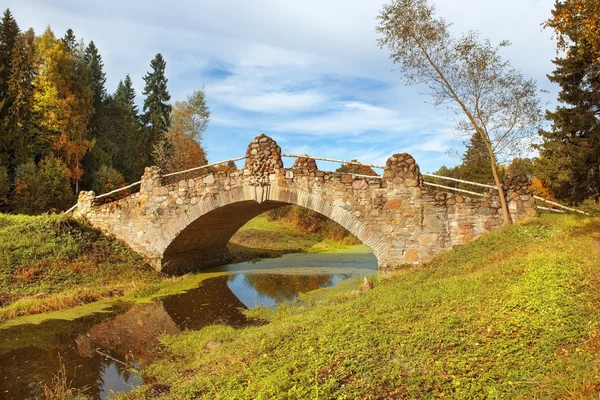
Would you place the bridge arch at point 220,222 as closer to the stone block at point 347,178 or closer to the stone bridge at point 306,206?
the stone bridge at point 306,206

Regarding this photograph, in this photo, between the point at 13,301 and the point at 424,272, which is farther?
the point at 13,301

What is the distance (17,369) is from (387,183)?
9016 millimetres

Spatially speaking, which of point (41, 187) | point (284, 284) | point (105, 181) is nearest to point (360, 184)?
point (284, 284)

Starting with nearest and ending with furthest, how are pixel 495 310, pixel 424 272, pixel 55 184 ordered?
pixel 495 310 → pixel 424 272 → pixel 55 184

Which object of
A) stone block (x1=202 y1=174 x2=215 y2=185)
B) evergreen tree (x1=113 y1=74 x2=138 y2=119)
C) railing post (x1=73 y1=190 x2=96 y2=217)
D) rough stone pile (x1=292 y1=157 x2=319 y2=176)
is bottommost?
railing post (x1=73 y1=190 x2=96 y2=217)

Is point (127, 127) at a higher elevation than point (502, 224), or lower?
higher

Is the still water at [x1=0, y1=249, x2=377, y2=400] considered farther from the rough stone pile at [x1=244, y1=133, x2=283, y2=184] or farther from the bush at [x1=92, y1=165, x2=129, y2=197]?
the bush at [x1=92, y1=165, x2=129, y2=197]

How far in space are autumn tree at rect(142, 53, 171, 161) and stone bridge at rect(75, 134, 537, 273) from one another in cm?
2667

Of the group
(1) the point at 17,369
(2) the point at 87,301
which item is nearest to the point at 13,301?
(2) the point at 87,301

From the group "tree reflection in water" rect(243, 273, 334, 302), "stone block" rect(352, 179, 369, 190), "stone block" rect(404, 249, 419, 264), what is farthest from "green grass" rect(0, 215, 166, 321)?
"stone block" rect(404, 249, 419, 264)

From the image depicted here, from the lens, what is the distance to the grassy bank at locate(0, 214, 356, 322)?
11141mm

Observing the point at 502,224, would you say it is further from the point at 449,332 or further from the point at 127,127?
the point at 127,127

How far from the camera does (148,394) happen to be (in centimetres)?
530

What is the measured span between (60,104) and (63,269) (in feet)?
59.0
